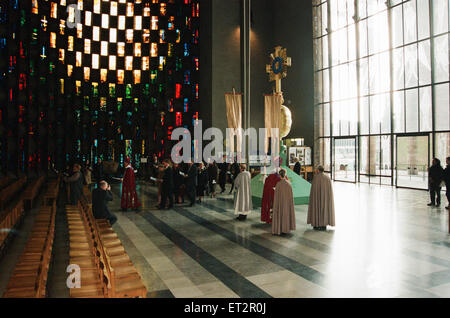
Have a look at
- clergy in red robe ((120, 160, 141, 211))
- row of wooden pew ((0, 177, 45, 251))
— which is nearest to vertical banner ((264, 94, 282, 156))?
clergy in red robe ((120, 160, 141, 211))

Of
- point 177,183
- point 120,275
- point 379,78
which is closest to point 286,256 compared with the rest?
point 120,275

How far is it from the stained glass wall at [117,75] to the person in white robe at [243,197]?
1689cm

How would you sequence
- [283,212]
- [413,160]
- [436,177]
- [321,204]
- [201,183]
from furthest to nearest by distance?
[413,160]
[201,183]
[436,177]
[321,204]
[283,212]

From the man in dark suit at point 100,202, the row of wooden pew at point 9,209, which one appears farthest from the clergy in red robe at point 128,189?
the man in dark suit at point 100,202

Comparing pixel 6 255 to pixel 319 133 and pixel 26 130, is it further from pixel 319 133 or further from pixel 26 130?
pixel 319 133

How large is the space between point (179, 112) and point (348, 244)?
23022mm

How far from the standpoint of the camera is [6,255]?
593 centimetres

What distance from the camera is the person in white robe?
943cm

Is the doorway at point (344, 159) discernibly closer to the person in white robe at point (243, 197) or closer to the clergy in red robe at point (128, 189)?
the person in white robe at point (243, 197)

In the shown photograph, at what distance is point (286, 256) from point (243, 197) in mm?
3482

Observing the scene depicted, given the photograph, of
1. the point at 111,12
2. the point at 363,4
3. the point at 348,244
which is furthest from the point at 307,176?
the point at 111,12

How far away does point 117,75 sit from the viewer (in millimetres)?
28109

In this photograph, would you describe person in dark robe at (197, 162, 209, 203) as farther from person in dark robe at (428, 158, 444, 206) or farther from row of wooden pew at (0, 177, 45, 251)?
person in dark robe at (428, 158, 444, 206)

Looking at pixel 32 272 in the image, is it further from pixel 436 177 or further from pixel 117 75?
pixel 117 75
